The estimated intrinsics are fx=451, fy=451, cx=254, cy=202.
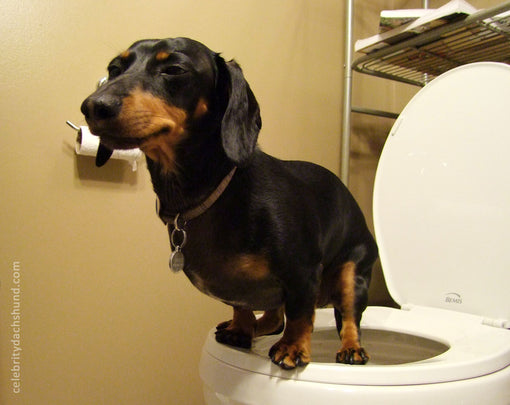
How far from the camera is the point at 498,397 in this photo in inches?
24.1

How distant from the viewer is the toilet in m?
0.65

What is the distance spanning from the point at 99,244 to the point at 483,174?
0.86 m

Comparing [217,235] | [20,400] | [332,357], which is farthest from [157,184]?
[20,400]

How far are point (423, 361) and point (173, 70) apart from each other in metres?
0.58

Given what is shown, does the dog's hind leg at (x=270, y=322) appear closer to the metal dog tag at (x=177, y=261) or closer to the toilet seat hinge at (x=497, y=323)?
the metal dog tag at (x=177, y=261)

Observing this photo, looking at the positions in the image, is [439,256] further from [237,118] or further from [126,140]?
[126,140]

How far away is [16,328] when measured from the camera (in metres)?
0.97

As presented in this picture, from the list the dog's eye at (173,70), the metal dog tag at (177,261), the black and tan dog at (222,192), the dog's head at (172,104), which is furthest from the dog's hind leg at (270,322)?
the dog's eye at (173,70)

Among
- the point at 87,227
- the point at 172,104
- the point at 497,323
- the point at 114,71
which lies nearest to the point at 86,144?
the point at 87,227

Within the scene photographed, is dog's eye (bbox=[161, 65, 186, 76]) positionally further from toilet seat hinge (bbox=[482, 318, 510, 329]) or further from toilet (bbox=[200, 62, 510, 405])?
toilet seat hinge (bbox=[482, 318, 510, 329])

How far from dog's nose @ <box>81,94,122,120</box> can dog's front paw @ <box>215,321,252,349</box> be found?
419 millimetres

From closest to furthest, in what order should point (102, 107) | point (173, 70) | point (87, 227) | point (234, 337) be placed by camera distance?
point (102, 107)
point (173, 70)
point (234, 337)
point (87, 227)

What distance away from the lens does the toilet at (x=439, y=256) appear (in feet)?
2.14

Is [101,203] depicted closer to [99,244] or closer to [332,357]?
[99,244]
